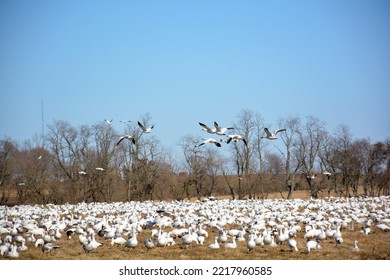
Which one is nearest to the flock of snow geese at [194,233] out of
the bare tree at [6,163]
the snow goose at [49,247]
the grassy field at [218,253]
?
the snow goose at [49,247]

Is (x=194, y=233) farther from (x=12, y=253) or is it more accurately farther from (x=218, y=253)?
(x=12, y=253)

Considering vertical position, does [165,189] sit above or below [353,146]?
below

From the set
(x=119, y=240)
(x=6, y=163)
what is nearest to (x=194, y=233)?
(x=119, y=240)

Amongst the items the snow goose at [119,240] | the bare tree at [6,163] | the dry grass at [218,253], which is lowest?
the dry grass at [218,253]

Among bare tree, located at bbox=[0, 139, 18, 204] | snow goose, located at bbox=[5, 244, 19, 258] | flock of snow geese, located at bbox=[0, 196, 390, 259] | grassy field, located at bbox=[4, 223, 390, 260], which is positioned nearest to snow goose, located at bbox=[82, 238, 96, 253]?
flock of snow geese, located at bbox=[0, 196, 390, 259]

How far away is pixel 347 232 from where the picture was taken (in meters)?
15.1

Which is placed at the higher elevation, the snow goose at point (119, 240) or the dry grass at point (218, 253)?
the snow goose at point (119, 240)

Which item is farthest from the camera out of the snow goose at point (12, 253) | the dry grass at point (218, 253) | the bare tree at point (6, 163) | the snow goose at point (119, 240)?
the bare tree at point (6, 163)

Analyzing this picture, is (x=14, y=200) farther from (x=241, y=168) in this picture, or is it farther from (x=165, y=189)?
(x=241, y=168)

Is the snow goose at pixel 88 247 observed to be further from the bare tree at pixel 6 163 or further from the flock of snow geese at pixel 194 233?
the bare tree at pixel 6 163

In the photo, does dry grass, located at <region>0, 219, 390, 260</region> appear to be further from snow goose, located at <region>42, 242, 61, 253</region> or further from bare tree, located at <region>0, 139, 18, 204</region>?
bare tree, located at <region>0, 139, 18, 204</region>
